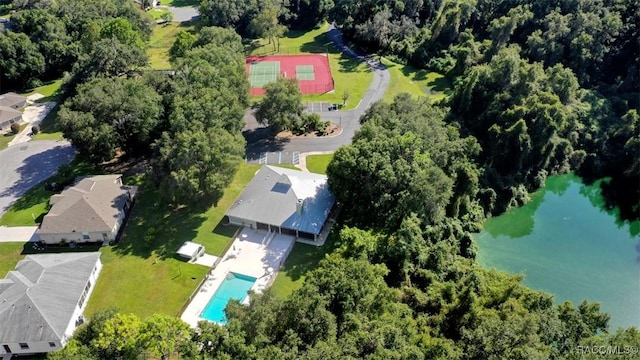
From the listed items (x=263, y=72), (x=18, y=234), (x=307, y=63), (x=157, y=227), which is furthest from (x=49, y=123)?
(x=307, y=63)

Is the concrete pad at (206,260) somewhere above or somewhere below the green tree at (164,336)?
below

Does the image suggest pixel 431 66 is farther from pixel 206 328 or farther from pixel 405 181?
pixel 206 328

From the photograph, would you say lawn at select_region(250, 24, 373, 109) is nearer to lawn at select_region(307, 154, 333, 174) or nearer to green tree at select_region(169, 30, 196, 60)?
lawn at select_region(307, 154, 333, 174)

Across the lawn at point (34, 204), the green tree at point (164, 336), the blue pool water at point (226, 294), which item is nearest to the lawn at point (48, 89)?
the lawn at point (34, 204)

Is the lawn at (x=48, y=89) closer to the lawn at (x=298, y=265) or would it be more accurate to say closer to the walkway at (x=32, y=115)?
the walkway at (x=32, y=115)

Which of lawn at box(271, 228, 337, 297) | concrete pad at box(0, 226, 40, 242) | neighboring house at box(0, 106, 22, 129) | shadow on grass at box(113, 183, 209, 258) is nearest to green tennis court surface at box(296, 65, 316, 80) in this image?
shadow on grass at box(113, 183, 209, 258)
